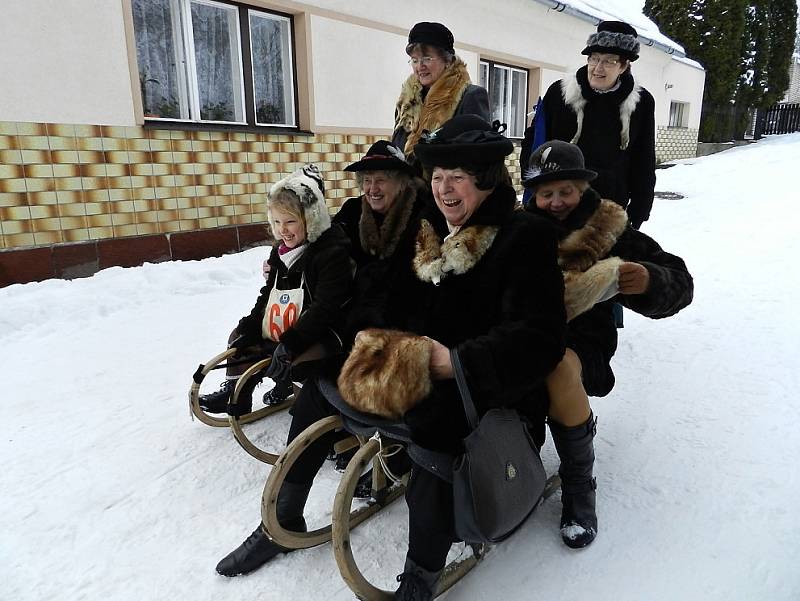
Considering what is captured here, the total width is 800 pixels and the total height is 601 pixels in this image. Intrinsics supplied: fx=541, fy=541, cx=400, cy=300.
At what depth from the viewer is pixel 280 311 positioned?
2506 mm

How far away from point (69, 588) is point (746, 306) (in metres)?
4.70

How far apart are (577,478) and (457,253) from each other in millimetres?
994

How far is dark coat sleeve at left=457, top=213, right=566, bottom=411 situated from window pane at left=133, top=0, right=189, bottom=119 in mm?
4982

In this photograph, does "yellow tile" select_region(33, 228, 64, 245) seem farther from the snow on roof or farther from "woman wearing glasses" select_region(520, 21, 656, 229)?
the snow on roof

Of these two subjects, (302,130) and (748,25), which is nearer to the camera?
(302,130)

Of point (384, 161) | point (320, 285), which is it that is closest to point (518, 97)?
point (384, 161)

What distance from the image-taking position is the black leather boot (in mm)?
1557

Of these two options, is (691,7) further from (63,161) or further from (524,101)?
(63,161)

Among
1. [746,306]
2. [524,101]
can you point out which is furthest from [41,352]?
[524,101]

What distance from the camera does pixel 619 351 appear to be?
361cm

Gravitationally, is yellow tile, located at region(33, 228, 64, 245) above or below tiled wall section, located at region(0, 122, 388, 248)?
below

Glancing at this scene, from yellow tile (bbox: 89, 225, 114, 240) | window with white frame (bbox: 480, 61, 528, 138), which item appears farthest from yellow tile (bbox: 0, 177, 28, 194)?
window with white frame (bbox: 480, 61, 528, 138)

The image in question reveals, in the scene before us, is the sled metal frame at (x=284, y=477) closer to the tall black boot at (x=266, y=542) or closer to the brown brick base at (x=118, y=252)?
the tall black boot at (x=266, y=542)

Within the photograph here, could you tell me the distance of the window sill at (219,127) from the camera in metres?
5.30
